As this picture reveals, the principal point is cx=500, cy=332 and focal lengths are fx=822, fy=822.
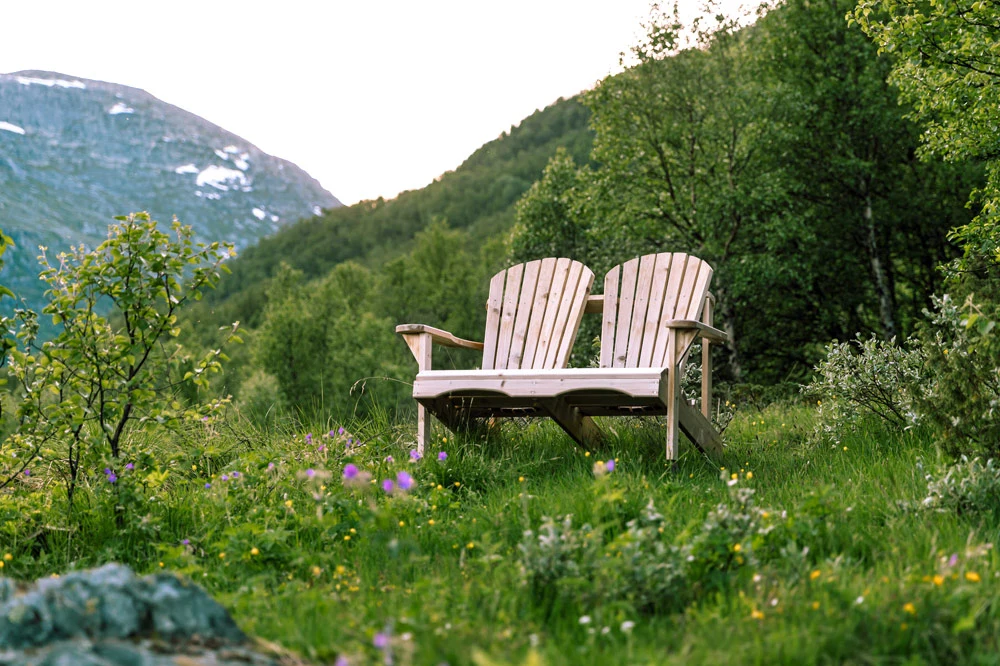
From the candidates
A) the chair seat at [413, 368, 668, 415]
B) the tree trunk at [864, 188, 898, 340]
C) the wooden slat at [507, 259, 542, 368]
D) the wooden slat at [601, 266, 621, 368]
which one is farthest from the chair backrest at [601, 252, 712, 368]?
the tree trunk at [864, 188, 898, 340]

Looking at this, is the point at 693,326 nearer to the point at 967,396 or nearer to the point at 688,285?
the point at 688,285

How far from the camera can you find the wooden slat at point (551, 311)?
15.4 feet

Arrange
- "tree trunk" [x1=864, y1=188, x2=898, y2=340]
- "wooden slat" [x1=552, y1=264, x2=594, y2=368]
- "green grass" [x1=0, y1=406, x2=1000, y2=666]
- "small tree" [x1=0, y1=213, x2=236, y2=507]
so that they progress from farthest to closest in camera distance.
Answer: "tree trunk" [x1=864, y1=188, x2=898, y2=340] → "wooden slat" [x1=552, y1=264, x2=594, y2=368] → "small tree" [x1=0, y1=213, x2=236, y2=507] → "green grass" [x1=0, y1=406, x2=1000, y2=666]

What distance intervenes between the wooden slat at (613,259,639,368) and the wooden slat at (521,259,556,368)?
429 millimetres

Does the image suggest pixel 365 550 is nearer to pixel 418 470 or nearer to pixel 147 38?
pixel 418 470

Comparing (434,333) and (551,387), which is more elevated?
(434,333)

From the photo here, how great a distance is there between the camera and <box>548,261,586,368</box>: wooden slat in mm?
4648

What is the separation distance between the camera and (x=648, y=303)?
464 centimetres

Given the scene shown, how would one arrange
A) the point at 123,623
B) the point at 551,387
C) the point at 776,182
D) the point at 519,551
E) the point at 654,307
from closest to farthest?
the point at 123,623 → the point at 519,551 → the point at 551,387 → the point at 654,307 → the point at 776,182

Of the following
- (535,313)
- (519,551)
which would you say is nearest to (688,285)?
(535,313)

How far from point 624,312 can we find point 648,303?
0.15 metres

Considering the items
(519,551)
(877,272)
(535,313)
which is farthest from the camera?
(877,272)

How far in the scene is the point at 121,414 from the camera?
345 cm

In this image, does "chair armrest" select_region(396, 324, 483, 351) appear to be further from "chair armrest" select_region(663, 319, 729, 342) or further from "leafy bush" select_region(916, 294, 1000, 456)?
"leafy bush" select_region(916, 294, 1000, 456)
